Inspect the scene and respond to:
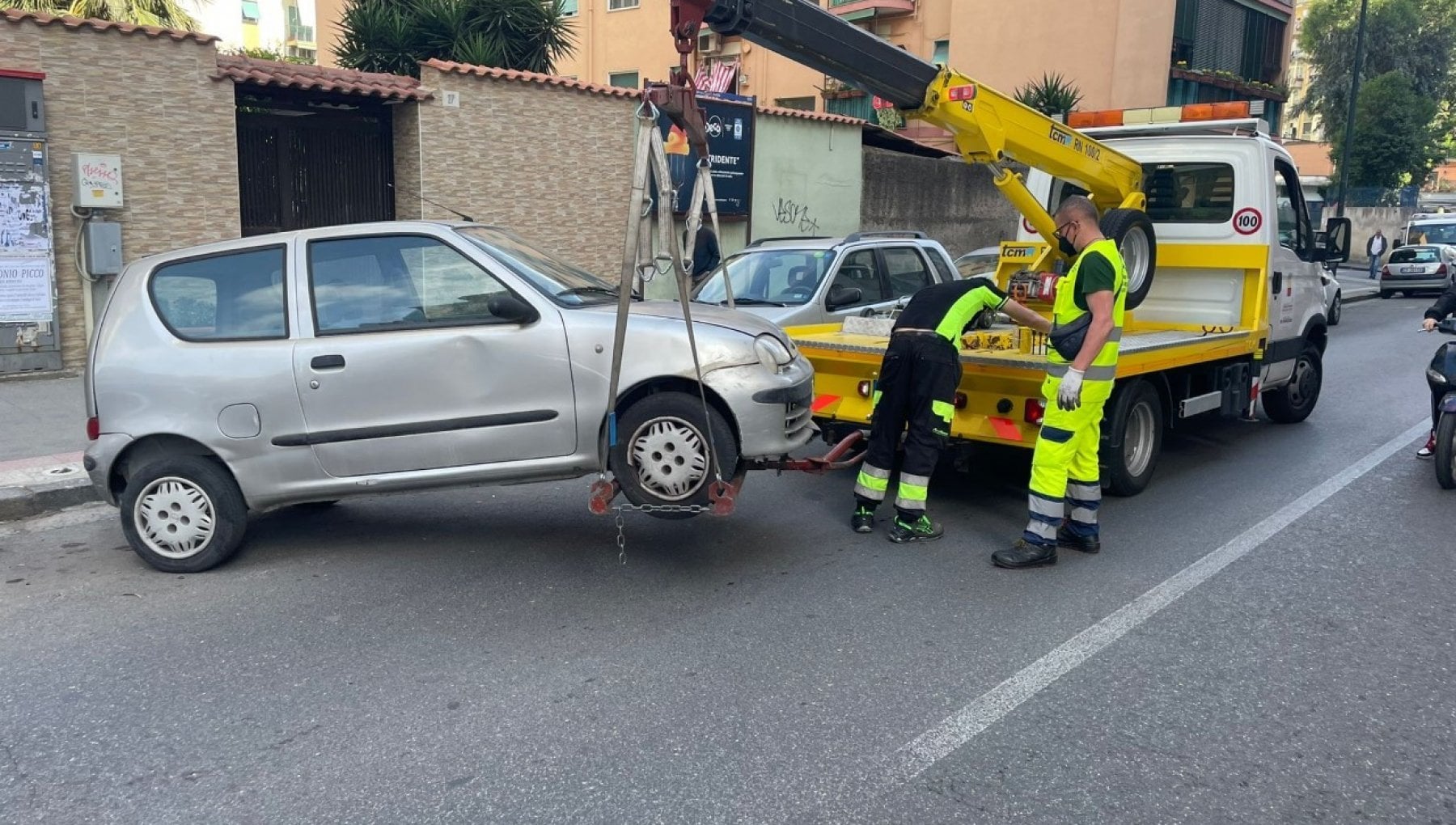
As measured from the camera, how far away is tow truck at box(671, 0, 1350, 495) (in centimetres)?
639

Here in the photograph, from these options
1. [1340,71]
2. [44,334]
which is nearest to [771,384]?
[44,334]

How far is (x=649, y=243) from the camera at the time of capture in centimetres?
505

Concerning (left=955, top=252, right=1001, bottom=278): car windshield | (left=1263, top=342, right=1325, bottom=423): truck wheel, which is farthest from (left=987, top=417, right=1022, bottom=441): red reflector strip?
(left=955, top=252, right=1001, bottom=278): car windshield

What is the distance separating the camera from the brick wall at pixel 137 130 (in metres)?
10.2

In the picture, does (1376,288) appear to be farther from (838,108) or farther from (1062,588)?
(1062,588)

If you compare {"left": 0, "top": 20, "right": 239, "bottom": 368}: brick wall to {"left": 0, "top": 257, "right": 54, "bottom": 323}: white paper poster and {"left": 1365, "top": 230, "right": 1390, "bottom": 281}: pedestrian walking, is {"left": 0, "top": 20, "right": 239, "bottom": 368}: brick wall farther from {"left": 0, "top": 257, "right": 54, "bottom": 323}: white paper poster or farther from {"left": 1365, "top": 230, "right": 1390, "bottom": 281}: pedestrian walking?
{"left": 1365, "top": 230, "right": 1390, "bottom": 281}: pedestrian walking

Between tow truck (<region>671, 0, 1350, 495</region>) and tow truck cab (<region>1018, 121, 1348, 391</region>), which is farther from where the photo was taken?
tow truck cab (<region>1018, 121, 1348, 391</region>)

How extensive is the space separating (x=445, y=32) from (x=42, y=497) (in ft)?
34.7

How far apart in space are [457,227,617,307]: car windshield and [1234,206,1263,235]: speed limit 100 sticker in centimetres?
486

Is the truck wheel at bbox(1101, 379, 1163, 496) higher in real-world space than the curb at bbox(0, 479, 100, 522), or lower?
higher

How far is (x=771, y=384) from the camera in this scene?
213 inches

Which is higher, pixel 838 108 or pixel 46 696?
pixel 838 108

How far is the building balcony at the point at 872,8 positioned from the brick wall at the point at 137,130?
22.1m

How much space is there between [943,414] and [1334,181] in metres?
39.8
